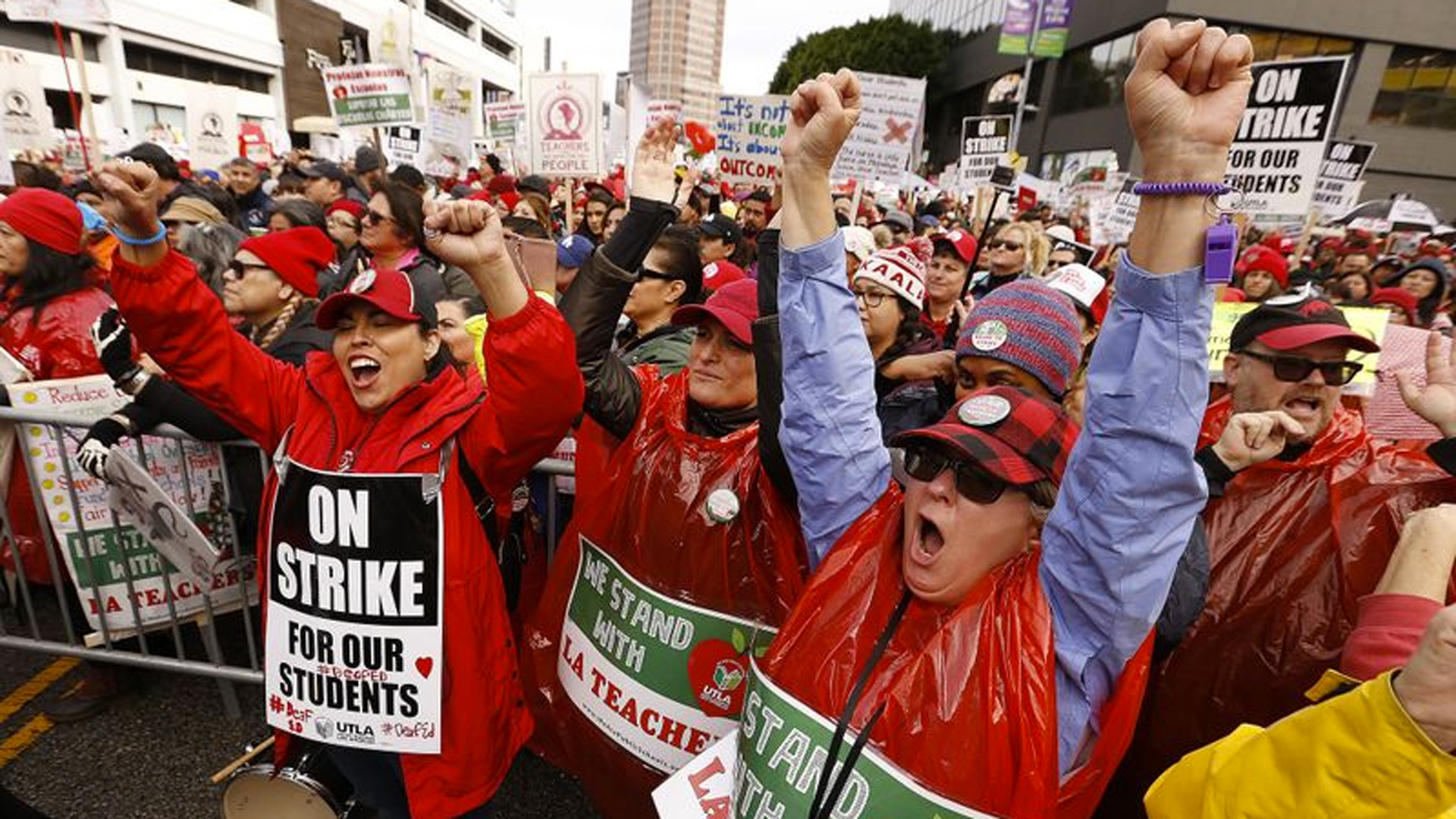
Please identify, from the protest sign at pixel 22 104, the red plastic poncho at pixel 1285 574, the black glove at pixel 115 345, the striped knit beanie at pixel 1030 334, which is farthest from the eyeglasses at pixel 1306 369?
the protest sign at pixel 22 104

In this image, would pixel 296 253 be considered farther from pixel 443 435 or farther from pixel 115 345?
pixel 443 435

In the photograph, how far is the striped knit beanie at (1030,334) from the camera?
7.38 feet

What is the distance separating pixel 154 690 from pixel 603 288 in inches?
116

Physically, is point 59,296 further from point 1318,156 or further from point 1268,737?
point 1318,156

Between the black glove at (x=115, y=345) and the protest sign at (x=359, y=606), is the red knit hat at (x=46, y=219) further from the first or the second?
the protest sign at (x=359, y=606)

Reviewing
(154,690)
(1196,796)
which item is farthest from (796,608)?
(154,690)

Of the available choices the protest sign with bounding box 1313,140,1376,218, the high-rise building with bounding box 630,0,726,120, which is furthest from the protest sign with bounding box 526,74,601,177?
the high-rise building with bounding box 630,0,726,120

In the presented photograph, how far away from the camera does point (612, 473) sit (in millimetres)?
2258

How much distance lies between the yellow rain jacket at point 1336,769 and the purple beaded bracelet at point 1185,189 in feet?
2.30

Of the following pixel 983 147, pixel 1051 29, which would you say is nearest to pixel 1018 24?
pixel 1051 29

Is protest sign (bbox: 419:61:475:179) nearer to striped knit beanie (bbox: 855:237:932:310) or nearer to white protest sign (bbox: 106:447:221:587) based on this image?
white protest sign (bbox: 106:447:221:587)

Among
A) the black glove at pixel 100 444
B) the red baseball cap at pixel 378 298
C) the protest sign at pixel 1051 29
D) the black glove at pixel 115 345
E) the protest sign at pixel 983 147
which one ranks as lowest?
the black glove at pixel 100 444

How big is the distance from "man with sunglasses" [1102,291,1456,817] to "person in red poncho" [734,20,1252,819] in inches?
32.9

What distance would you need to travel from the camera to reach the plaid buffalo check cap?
1.39 meters
